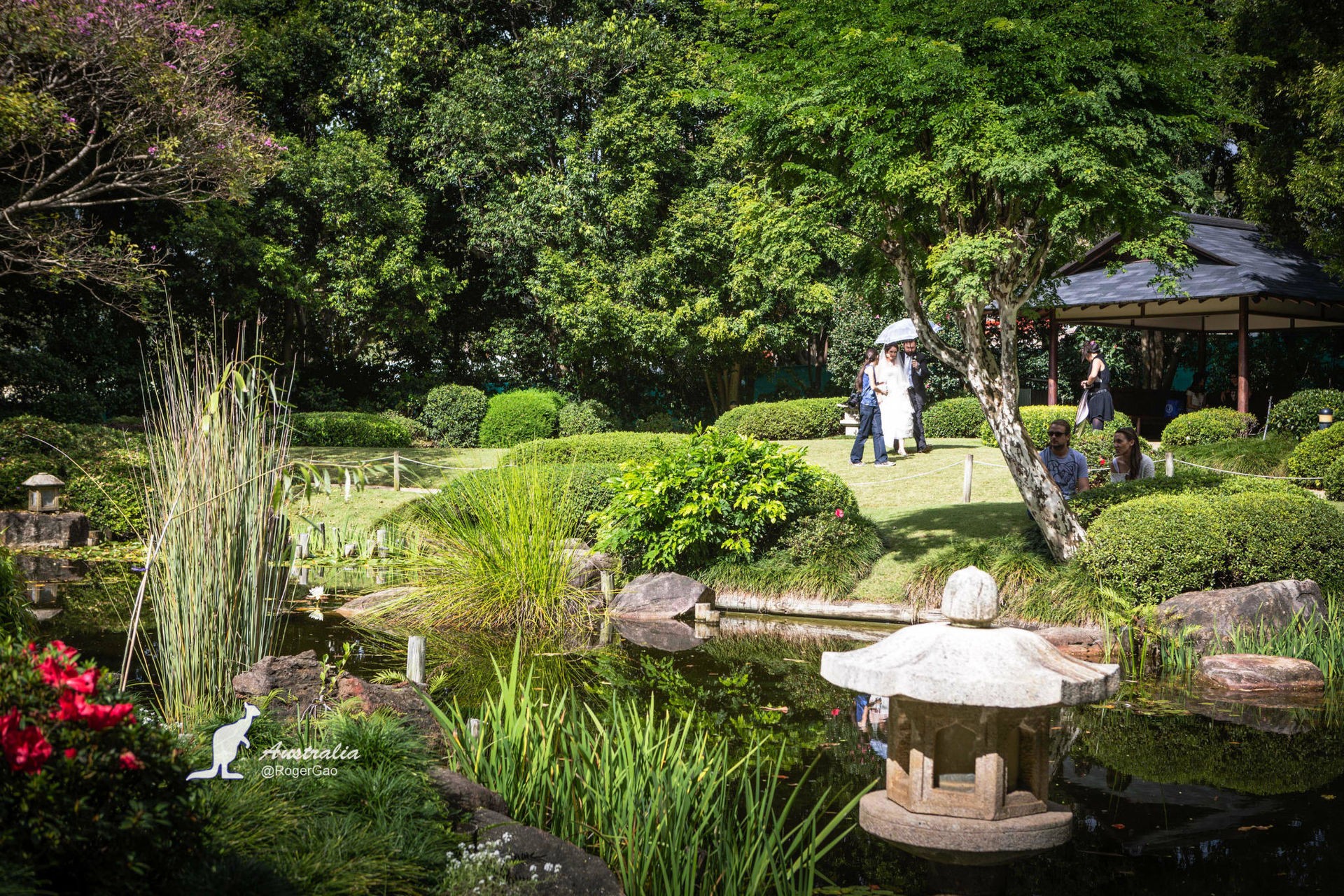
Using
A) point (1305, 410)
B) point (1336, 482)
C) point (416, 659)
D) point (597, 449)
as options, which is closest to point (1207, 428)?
point (1305, 410)

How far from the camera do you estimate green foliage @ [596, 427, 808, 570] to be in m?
9.84

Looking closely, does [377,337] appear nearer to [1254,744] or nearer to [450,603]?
[450,603]

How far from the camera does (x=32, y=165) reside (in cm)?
1683

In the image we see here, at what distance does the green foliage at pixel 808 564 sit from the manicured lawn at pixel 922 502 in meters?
0.17

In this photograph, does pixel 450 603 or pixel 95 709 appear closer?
pixel 95 709

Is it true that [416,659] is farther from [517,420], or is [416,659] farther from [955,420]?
[517,420]

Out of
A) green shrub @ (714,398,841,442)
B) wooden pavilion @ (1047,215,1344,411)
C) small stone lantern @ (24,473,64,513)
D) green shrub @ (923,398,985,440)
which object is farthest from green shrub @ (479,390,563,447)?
wooden pavilion @ (1047,215,1344,411)

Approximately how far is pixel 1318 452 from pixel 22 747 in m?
14.5

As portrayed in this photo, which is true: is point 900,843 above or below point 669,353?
below

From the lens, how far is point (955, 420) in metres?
19.8

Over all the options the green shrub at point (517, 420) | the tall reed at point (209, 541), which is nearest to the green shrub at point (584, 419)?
the green shrub at point (517, 420)

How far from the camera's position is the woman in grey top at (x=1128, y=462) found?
10344 millimetres

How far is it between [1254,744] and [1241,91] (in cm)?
1723

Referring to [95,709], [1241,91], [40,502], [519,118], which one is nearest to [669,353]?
[519,118]
